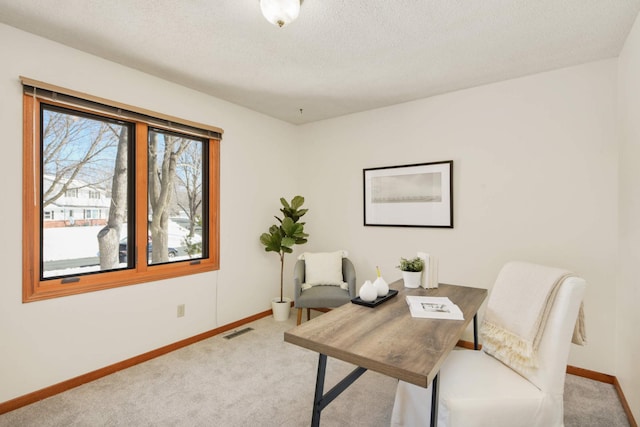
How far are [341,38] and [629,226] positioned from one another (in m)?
2.30

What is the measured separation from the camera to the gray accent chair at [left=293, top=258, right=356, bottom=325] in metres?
3.33

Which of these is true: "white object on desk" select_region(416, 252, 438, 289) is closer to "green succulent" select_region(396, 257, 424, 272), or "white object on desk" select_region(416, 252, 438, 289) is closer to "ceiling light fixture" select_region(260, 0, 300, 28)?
"green succulent" select_region(396, 257, 424, 272)

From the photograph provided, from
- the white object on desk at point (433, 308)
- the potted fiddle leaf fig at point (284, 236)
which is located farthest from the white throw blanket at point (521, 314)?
the potted fiddle leaf fig at point (284, 236)

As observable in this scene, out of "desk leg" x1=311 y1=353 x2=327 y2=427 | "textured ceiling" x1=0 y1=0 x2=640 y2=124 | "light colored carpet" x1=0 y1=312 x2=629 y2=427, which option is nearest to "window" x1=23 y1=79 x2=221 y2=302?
"textured ceiling" x1=0 y1=0 x2=640 y2=124

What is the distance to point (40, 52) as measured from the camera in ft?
7.29

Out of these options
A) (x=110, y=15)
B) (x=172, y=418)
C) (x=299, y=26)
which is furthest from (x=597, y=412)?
(x=110, y=15)

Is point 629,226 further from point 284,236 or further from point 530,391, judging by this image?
point 284,236

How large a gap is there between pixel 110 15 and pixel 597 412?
4024 mm

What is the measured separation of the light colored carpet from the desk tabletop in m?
0.83

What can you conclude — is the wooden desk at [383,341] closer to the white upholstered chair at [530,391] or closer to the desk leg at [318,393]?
the desk leg at [318,393]

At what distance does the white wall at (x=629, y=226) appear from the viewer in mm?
1938

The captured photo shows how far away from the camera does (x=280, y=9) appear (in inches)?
68.4

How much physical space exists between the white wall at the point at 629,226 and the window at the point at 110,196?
337 cm

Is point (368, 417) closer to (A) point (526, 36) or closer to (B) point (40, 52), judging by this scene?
(A) point (526, 36)
